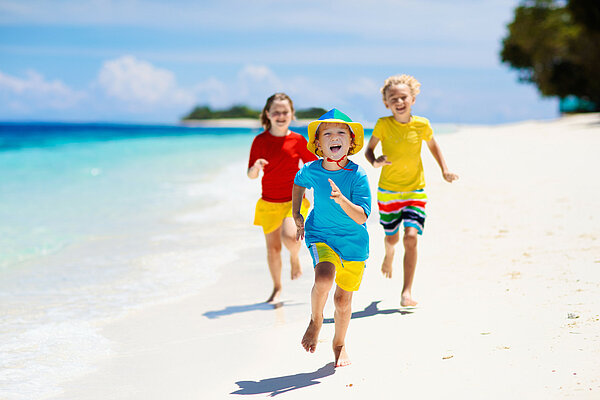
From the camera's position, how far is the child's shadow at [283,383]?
341cm

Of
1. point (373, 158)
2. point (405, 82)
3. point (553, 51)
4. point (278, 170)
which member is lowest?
point (278, 170)

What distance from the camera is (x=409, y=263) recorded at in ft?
16.2

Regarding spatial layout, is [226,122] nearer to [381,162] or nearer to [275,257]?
[275,257]

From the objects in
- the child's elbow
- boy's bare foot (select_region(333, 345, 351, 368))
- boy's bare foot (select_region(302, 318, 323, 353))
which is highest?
the child's elbow

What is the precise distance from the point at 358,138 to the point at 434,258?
301cm

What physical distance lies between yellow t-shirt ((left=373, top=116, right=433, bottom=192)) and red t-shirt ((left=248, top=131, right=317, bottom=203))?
67 centimetres

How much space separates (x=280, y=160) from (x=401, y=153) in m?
1.07

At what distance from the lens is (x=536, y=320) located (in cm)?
396

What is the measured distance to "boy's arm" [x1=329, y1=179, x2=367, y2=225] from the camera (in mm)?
3340

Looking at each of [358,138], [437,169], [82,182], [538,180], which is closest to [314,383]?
[358,138]

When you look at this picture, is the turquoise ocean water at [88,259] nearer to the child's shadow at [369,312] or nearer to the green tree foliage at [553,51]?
the child's shadow at [369,312]

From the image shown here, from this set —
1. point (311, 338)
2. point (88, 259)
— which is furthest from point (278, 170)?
point (88, 259)

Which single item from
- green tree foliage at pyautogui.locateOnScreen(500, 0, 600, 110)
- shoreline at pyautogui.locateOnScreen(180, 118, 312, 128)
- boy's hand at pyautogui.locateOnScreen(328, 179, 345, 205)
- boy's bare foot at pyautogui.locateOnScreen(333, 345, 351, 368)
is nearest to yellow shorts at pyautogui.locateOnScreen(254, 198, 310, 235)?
boy's bare foot at pyautogui.locateOnScreen(333, 345, 351, 368)

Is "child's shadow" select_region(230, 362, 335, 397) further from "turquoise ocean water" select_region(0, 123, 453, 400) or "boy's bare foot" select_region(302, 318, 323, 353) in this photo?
"turquoise ocean water" select_region(0, 123, 453, 400)
